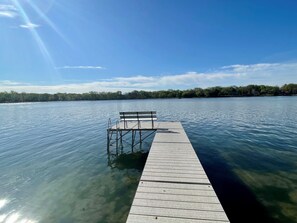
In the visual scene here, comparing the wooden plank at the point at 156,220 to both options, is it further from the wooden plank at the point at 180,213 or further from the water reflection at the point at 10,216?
the water reflection at the point at 10,216

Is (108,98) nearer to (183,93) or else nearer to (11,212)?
(183,93)

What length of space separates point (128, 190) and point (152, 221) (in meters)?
4.14

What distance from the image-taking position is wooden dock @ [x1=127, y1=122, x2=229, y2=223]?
3.99 meters

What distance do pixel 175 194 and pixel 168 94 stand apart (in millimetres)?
127169

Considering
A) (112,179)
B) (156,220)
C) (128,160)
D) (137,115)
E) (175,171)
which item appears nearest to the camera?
(156,220)

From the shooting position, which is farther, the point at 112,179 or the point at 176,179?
the point at 112,179

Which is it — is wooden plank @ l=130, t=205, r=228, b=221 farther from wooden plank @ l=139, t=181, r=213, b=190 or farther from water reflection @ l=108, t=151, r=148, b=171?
water reflection @ l=108, t=151, r=148, b=171

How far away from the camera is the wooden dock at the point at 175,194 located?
3992 mm

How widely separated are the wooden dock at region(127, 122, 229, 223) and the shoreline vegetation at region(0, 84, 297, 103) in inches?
4734

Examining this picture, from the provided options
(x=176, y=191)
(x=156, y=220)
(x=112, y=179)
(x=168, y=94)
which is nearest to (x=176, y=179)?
(x=176, y=191)

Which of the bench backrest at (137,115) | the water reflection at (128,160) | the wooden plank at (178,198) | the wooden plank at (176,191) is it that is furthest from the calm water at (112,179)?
the bench backrest at (137,115)

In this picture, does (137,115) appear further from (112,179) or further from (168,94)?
(168,94)

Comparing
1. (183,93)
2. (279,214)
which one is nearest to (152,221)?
(279,214)

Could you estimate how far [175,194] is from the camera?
16.2 feet
